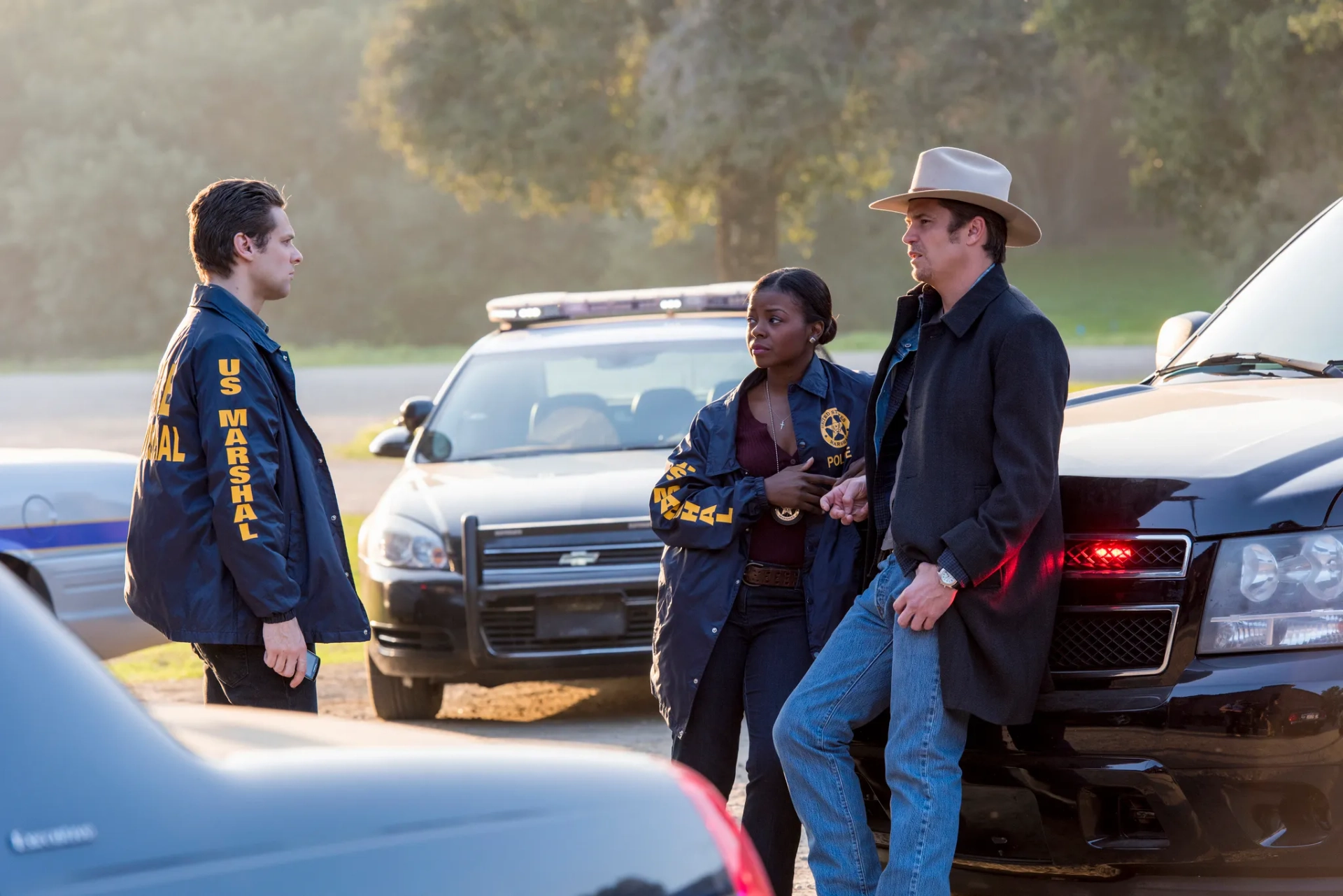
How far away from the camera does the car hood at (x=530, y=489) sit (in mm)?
7031

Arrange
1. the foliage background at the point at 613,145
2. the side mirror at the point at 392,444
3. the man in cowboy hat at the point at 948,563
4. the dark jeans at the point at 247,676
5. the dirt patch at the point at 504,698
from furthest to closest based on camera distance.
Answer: the foliage background at the point at 613,145 → the side mirror at the point at 392,444 → the dirt patch at the point at 504,698 → the dark jeans at the point at 247,676 → the man in cowboy hat at the point at 948,563

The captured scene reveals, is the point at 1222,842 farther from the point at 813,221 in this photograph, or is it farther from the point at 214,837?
the point at 813,221

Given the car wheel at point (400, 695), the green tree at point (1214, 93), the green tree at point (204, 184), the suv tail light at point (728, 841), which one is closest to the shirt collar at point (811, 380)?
the suv tail light at point (728, 841)

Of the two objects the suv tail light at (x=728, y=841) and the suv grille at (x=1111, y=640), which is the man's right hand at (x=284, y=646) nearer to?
the suv grille at (x=1111, y=640)

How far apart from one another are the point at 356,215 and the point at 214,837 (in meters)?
63.2

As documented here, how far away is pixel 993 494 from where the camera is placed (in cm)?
328

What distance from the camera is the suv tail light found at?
6.80 feet

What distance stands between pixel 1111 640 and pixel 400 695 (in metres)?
4.41

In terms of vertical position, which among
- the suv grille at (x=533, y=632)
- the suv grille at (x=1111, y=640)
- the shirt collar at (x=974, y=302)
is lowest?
the suv grille at (x=533, y=632)

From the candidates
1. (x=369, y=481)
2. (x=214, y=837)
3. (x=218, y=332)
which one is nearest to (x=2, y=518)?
(x=218, y=332)

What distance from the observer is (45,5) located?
206 ft

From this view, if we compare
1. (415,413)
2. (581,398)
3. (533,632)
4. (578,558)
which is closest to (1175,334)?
(578,558)

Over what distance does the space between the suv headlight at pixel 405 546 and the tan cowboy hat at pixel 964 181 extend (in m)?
3.86

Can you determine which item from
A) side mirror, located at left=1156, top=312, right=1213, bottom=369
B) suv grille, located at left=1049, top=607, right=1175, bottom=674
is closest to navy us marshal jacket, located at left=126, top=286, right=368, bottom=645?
suv grille, located at left=1049, top=607, right=1175, bottom=674
